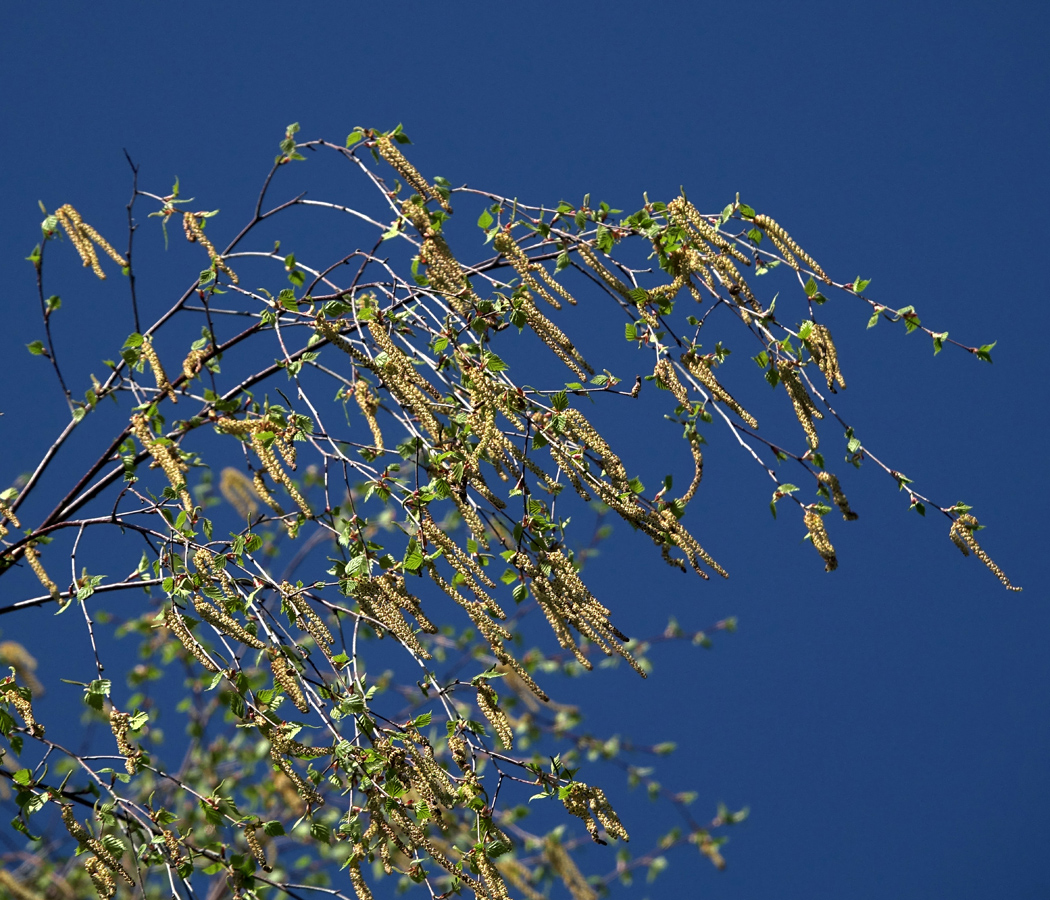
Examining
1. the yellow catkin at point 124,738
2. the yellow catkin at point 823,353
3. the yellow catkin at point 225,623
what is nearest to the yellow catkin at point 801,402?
the yellow catkin at point 823,353

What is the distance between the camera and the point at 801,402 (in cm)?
162

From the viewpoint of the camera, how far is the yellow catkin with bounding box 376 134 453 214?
166 cm

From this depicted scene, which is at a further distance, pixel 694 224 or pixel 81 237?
pixel 81 237

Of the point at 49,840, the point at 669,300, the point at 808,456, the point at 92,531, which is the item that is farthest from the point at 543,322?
the point at 92,531

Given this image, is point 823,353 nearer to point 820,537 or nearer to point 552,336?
point 820,537

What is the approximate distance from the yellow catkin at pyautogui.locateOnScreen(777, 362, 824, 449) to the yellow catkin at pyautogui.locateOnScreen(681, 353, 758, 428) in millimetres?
77

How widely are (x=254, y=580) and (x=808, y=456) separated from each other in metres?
0.92

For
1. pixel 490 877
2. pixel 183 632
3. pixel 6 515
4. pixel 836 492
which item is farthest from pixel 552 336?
pixel 6 515

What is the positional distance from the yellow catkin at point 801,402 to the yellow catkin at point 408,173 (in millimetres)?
592

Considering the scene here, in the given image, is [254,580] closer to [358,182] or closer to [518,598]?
[518,598]

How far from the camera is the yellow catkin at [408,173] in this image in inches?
65.4

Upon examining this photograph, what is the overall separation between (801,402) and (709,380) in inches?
5.7

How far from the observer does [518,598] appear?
5.33ft

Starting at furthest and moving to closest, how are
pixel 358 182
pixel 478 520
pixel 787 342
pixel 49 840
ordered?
pixel 358 182
pixel 49 840
pixel 787 342
pixel 478 520
